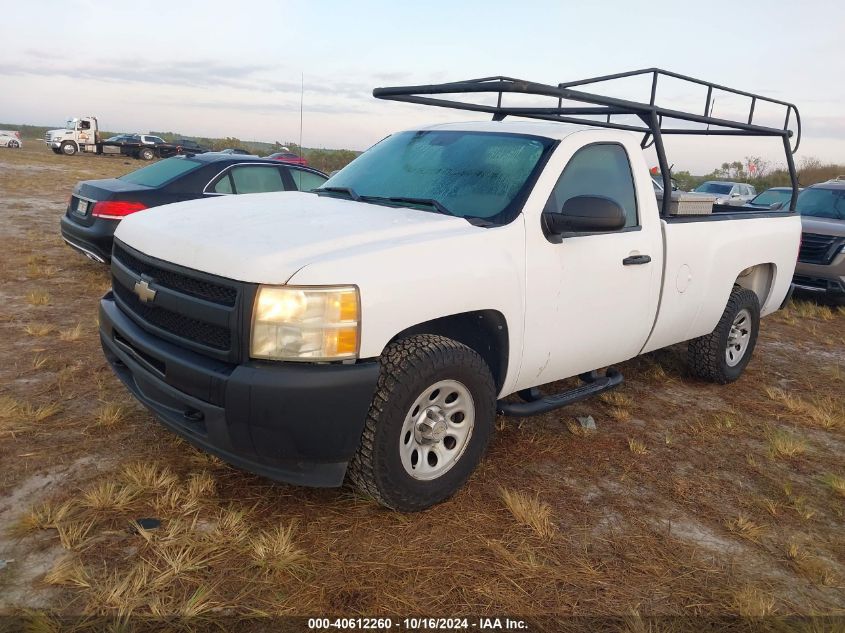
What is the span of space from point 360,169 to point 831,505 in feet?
11.1

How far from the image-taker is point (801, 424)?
4.71 m

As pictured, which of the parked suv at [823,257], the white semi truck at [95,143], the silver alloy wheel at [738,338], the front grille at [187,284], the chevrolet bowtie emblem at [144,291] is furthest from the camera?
the white semi truck at [95,143]

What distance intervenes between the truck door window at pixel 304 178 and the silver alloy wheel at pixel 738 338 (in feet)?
16.5

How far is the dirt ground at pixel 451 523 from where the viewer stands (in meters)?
2.50

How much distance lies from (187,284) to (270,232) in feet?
1.39

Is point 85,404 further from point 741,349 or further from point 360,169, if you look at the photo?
point 741,349

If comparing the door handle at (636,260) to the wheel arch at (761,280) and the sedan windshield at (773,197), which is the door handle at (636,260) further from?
the sedan windshield at (773,197)

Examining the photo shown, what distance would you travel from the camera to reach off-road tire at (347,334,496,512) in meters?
2.73

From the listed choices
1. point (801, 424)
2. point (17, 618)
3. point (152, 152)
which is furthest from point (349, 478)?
point (152, 152)

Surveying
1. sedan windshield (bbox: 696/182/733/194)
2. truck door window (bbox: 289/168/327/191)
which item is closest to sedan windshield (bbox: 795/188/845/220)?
truck door window (bbox: 289/168/327/191)

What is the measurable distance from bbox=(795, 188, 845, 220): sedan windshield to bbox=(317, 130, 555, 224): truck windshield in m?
8.27

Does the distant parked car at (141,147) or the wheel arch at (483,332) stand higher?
the distant parked car at (141,147)

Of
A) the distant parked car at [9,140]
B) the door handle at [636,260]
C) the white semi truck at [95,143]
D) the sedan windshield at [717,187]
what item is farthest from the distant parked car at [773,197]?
the distant parked car at [9,140]

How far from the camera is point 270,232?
113 inches
